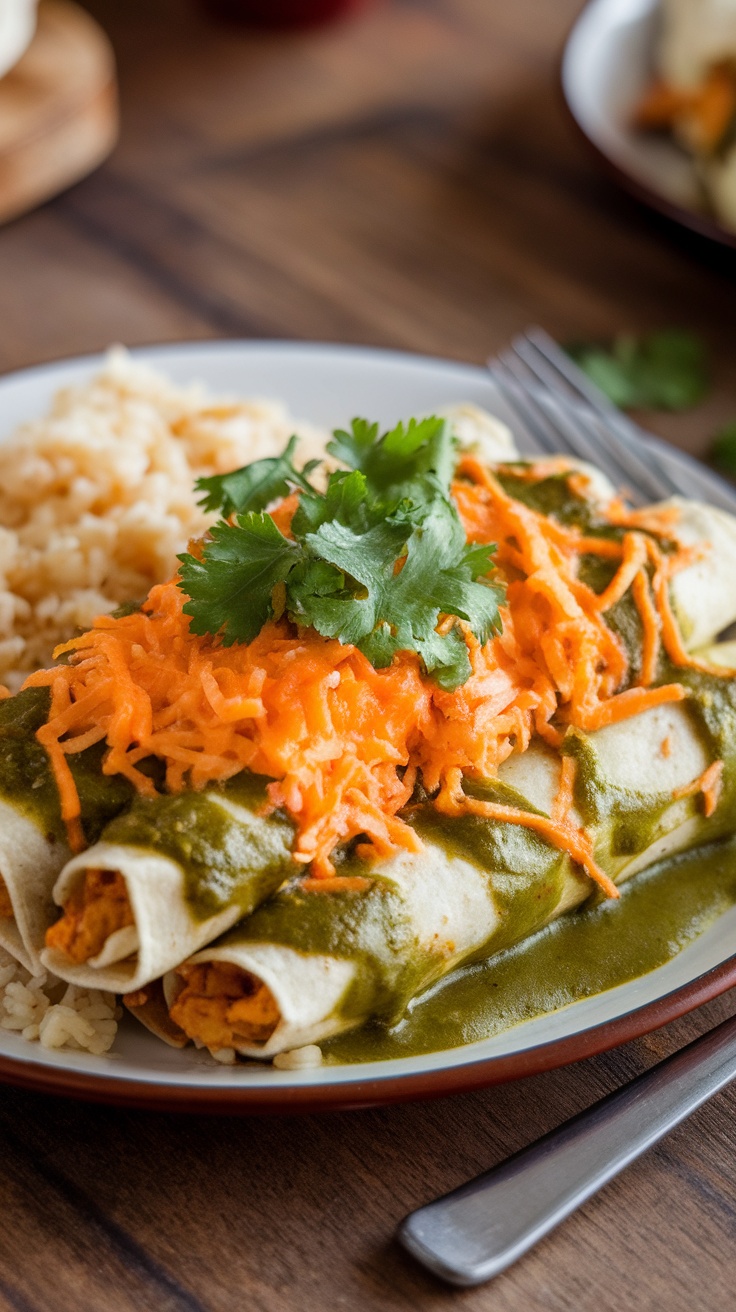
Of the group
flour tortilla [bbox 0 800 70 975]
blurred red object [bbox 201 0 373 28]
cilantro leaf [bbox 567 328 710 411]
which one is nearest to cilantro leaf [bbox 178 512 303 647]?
flour tortilla [bbox 0 800 70 975]

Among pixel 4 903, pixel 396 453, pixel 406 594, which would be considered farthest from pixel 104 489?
pixel 4 903

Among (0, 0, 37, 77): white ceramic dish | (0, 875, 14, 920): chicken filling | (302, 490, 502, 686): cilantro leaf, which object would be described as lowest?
(0, 875, 14, 920): chicken filling

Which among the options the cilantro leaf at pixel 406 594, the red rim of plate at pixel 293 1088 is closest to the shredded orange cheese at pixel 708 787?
the cilantro leaf at pixel 406 594

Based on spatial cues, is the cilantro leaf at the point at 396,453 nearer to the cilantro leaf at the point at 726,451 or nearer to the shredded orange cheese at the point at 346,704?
the shredded orange cheese at the point at 346,704

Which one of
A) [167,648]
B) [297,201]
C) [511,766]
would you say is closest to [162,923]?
[167,648]

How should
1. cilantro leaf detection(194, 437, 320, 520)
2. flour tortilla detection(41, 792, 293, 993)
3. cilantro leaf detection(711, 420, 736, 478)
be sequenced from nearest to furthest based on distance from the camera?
flour tortilla detection(41, 792, 293, 993), cilantro leaf detection(194, 437, 320, 520), cilantro leaf detection(711, 420, 736, 478)

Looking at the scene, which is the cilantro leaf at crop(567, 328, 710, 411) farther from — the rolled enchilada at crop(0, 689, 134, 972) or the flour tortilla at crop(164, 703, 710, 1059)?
the rolled enchilada at crop(0, 689, 134, 972)

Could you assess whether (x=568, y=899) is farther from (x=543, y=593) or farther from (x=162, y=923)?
(x=162, y=923)
